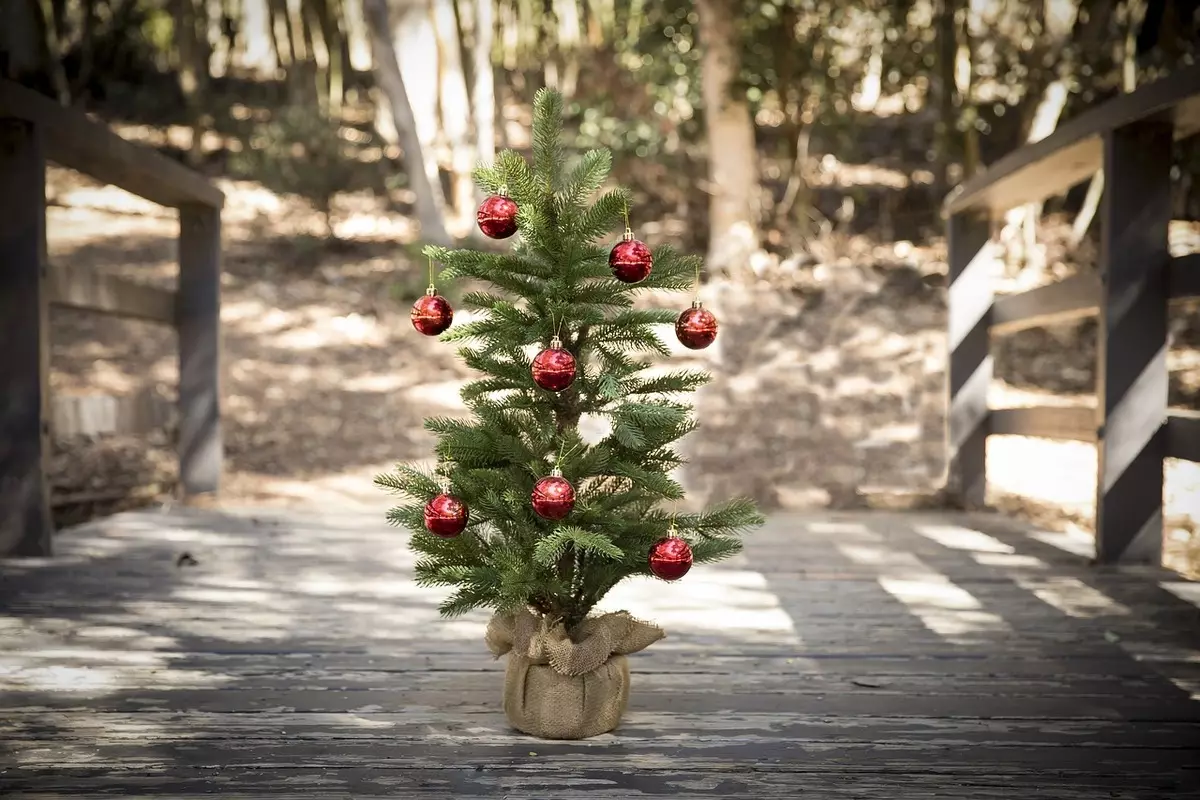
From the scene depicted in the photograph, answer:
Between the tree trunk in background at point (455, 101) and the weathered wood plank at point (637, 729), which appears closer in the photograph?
the weathered wood plank at point (637, 729)

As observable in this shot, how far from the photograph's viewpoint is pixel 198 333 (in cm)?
602

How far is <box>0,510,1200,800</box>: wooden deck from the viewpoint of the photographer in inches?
84.4

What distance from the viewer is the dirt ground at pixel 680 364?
717 cm

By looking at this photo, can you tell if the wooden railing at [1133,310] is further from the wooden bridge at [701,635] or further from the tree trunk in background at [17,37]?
the tree trunk in background at [17,37]

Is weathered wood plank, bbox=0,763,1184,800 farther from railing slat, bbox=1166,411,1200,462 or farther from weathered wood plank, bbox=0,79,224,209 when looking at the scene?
weathered wood plank, bbox=0,79,224,209

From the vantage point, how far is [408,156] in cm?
1135

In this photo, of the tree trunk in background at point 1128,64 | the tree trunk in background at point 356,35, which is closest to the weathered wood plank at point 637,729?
the tree trunk in background at point 1128,64

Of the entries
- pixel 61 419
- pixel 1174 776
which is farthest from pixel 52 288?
pixel 1174 776

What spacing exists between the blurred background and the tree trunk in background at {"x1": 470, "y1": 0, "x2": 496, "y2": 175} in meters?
0.05

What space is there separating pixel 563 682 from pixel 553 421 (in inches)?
23.3

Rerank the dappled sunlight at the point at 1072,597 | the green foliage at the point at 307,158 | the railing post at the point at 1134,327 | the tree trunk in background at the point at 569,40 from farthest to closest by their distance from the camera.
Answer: the tree trunk in background at the point at 569,40
the green foliage at the point at 307,158
the railing post at the point at 1134,327
the dappled sunlight at the point at 1072,597

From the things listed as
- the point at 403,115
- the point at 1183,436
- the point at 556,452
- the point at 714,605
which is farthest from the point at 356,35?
the point at 556,452

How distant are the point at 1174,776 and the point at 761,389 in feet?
22.8

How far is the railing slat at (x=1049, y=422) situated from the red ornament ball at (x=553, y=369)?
277 centimetres
